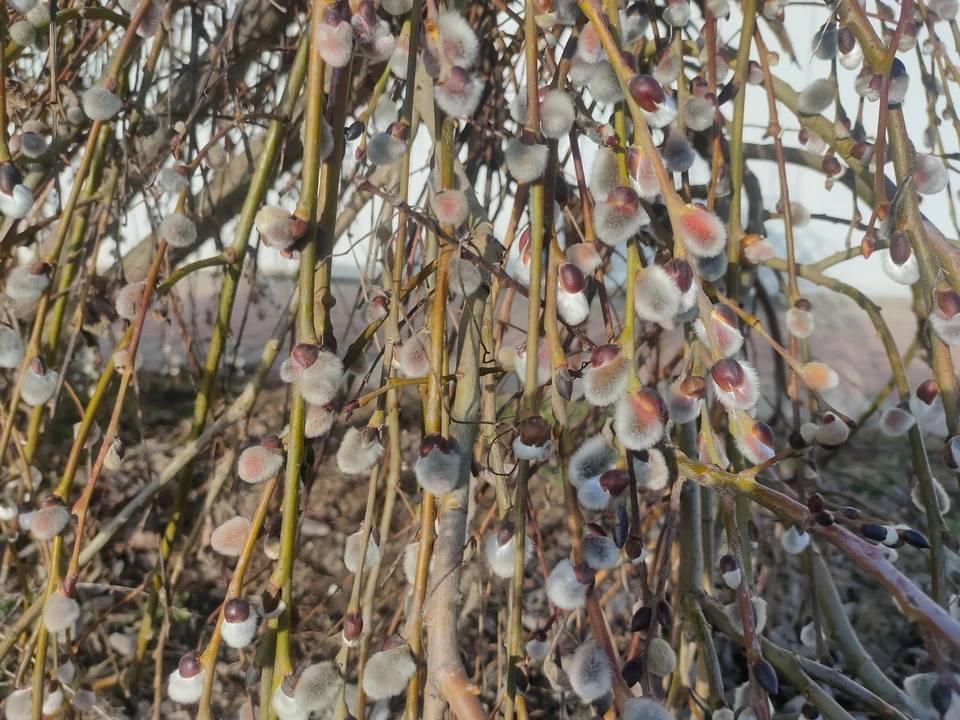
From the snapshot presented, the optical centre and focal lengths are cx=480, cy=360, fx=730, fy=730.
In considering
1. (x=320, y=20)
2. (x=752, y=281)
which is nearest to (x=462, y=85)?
(x=320, y=20)

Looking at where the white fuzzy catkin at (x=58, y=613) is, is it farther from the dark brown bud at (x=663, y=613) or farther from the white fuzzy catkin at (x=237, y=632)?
the dark brown bud at (x=663, y=613)

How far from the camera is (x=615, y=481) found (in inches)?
22.8

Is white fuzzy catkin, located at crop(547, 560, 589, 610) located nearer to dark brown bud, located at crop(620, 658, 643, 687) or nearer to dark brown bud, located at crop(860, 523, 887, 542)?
dark brown bud, located at crop(620, 658, 643, 687)

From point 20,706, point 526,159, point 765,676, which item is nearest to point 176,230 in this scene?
point 526,159

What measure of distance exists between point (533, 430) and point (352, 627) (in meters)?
0.26

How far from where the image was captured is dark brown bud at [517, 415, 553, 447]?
61 centimetres

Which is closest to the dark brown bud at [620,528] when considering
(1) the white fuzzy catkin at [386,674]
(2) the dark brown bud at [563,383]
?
(2) the dark brown bud at [563,383]

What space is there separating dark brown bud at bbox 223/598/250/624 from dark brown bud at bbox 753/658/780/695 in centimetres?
45

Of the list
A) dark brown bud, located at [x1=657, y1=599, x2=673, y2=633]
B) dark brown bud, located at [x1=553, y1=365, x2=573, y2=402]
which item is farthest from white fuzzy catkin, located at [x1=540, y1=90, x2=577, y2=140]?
dark brown bud, located at [x1=657, y1=599, x2=673, y2=633]

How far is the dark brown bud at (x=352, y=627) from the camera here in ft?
2.23

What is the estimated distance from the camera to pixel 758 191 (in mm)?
1457

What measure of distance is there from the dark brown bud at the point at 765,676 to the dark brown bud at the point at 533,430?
271 mm

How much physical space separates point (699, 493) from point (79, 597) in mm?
1269

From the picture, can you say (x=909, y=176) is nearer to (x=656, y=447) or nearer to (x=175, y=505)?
(x=656, y=447)
